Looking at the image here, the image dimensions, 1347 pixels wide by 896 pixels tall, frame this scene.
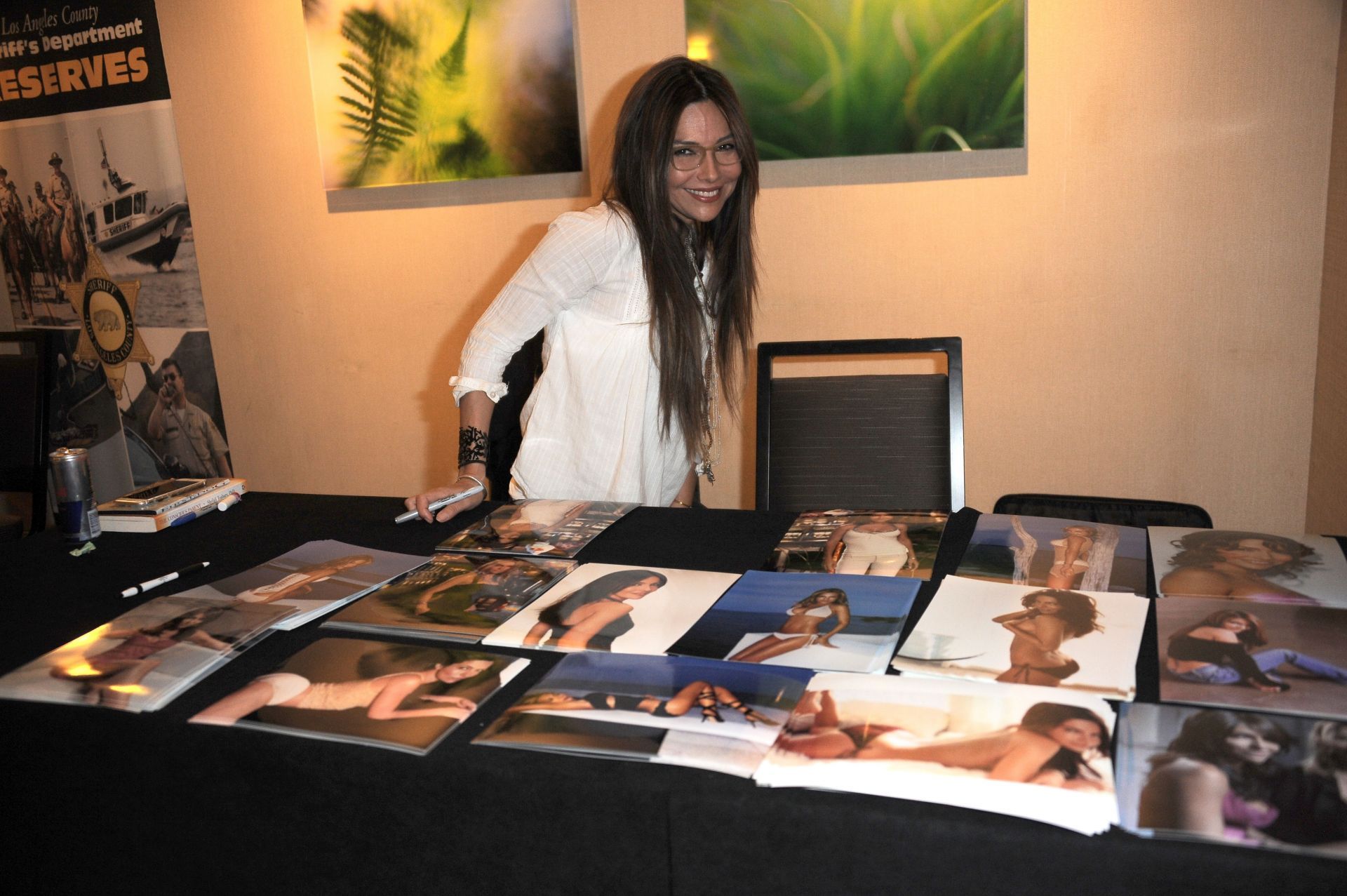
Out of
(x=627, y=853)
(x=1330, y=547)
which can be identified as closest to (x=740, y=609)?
(x=627, y=853)

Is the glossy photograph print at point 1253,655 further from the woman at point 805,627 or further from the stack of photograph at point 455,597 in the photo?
the stack of photograph at point 455,597

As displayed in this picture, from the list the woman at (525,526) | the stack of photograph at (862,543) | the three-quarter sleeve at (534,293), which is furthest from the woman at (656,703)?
the three-quarter sleeve at (534,293)

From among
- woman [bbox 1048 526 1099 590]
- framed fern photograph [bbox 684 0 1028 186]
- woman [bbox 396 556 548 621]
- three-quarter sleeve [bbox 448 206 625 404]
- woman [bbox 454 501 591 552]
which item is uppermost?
framed fern photograph [bbox 684 0 1028 186]

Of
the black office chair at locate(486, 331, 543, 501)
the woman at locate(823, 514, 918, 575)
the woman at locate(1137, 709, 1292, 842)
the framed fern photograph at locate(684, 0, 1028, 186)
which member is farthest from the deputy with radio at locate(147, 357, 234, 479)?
the woman at locate(1137, 709, 1292, 842)

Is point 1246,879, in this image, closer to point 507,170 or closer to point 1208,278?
point 1208,278

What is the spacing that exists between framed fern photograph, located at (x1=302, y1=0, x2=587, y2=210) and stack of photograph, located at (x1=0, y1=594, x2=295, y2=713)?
202cm

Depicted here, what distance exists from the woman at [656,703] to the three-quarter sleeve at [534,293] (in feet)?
2.99

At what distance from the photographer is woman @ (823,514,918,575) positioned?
1271mm

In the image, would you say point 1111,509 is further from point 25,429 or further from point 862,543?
point 25,429

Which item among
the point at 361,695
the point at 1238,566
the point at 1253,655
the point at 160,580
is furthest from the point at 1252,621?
the point at 160,580

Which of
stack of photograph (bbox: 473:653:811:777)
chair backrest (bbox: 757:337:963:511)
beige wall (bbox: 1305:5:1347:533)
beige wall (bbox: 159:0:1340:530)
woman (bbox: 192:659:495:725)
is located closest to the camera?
→ stack of photograph (bbox: 473:653:811:777)

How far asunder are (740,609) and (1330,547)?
2.57 feet

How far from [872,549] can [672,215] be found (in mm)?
823

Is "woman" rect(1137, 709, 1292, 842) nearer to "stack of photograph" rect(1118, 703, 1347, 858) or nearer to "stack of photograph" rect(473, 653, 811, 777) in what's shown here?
"stack of photograph" rect(1118, 703, 1347, 858)
